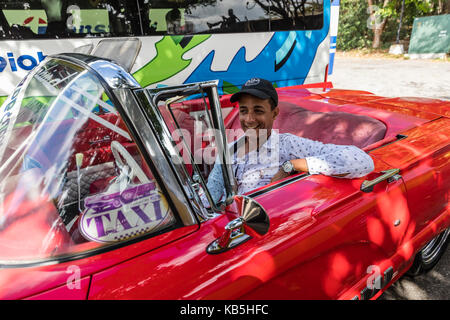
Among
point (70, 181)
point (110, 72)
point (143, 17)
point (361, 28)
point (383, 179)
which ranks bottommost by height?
point (361, 28)

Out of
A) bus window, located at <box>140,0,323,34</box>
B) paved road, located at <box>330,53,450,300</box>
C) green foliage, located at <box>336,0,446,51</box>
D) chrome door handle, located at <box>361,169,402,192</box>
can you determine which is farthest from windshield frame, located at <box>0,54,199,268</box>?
green foliage, located at <box>336,0,446,51</box>

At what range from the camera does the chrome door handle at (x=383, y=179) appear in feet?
4.45

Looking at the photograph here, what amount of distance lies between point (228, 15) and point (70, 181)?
12.8 feet

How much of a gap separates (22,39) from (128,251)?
3.51 metres

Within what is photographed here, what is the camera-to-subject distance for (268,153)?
1676 mm

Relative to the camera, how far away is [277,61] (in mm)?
4871

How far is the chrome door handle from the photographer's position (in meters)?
1.36

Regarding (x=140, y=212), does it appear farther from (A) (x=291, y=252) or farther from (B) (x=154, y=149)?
(A) (x=291, y=252)

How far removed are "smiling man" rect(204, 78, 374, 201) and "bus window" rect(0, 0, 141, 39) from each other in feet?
9.34

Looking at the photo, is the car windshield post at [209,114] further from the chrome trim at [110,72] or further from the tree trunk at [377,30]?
the tree trunk at [377,30]

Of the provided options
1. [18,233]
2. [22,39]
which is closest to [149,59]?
[22,39]

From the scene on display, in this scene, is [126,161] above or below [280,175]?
above

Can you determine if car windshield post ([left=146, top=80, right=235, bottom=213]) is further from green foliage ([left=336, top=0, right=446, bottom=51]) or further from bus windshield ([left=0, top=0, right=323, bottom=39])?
green foliage ([left=336, top=0, right=446, bottom=51])

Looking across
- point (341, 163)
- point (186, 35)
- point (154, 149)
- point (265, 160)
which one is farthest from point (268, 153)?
point (186, 35)
